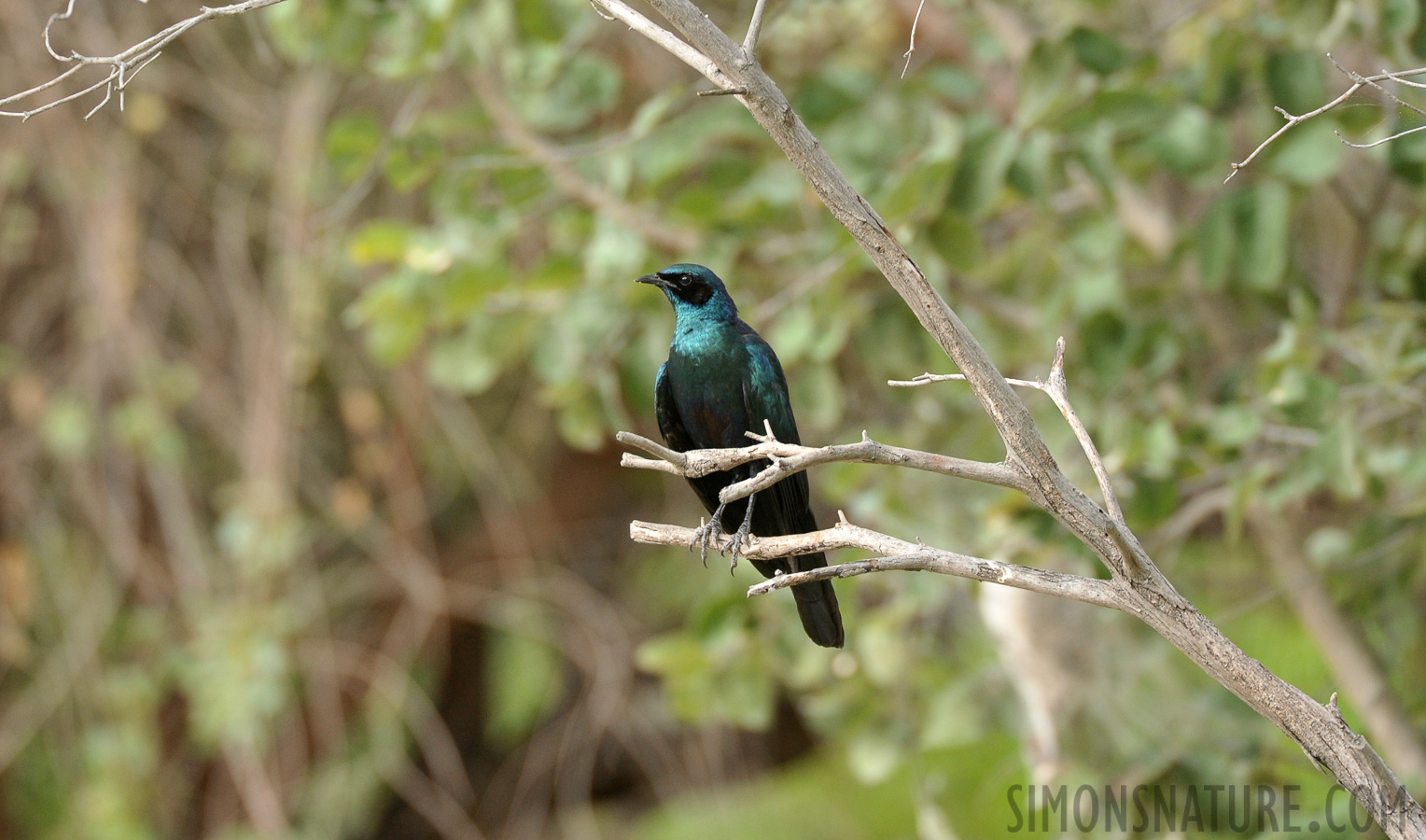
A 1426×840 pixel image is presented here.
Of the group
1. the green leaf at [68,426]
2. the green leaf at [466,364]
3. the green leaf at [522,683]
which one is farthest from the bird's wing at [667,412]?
the green leaf at [68,426]

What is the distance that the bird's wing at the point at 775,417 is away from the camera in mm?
2109

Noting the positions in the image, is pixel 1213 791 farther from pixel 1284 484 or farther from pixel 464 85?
pixel 464 85

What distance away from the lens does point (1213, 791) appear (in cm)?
251

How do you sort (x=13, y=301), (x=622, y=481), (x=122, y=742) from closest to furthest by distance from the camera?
1. (x=122, y=742)
2. (x=13, y=301)
3. (x=622, y=481)

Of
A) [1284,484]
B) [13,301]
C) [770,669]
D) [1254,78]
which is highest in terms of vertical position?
[13,301]

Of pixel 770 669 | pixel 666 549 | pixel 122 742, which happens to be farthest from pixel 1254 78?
pixel 122 742

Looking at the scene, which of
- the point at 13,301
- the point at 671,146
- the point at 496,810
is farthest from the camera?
the point at 496,810

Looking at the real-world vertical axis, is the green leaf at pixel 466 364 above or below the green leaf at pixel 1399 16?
below

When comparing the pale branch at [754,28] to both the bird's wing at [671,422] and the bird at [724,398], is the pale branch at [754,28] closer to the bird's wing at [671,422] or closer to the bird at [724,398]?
the bird at [724,398]

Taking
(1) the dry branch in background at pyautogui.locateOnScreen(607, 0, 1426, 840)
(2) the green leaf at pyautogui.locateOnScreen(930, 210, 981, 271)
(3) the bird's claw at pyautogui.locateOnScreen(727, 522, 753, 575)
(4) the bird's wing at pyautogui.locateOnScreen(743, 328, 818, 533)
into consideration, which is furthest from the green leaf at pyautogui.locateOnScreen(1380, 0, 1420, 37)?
(3) the bird's claw at pyautogui.locateOnScreen(727, 522, 753, 575)

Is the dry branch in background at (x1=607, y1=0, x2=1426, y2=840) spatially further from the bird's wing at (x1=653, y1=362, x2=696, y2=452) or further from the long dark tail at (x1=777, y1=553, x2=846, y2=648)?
the bird's wing at (x1=653, y1=362, x2=696, y2=452)

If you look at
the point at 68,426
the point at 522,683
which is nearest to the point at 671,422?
the point at 522,683

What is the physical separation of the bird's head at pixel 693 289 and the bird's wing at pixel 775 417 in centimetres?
11

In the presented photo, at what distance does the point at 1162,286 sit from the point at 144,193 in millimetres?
3885
